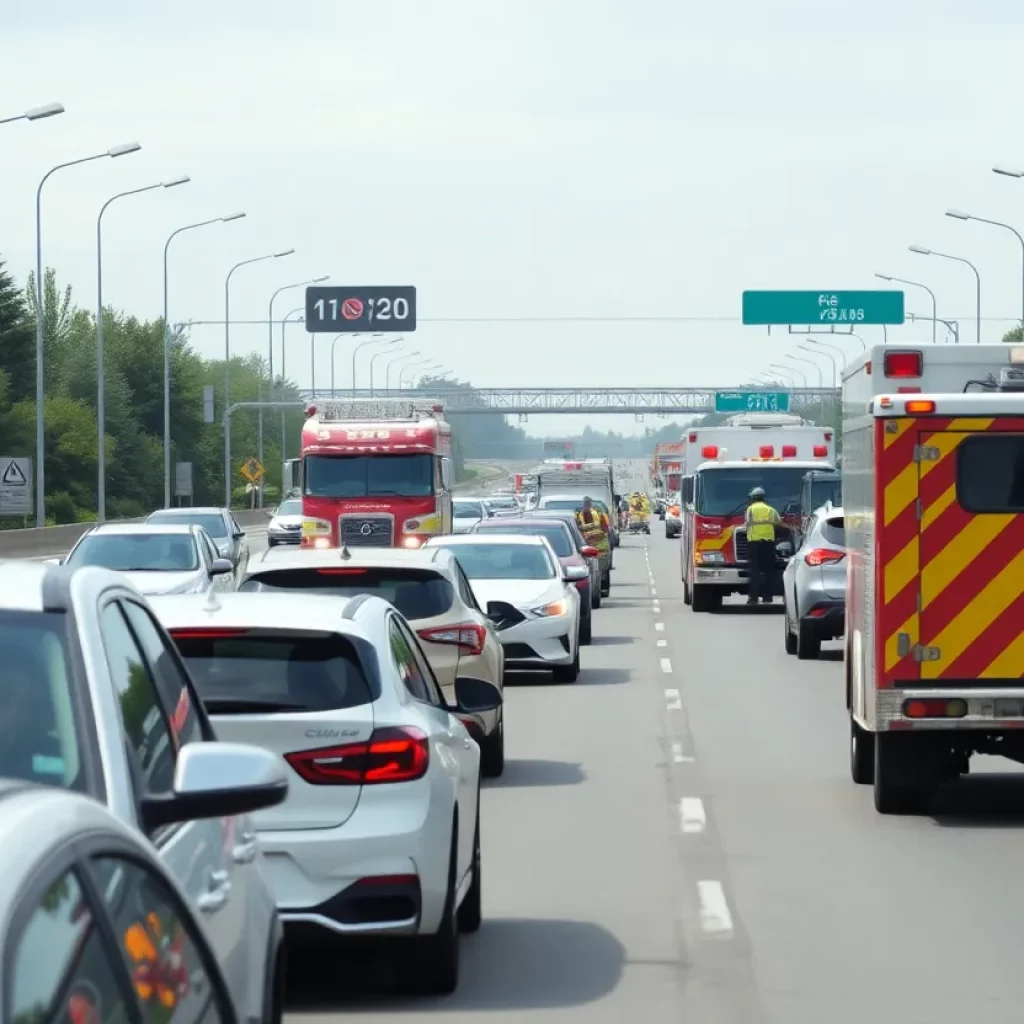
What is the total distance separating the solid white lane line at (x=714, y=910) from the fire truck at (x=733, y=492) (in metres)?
24.1

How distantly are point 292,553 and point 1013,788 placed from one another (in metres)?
4.41

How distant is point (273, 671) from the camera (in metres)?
8.19

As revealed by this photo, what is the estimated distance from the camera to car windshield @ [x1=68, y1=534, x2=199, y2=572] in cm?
2767

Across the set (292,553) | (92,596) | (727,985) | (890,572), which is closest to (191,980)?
(92,596)

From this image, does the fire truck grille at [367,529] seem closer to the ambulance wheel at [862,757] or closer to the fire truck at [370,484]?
the fire truck at [370,484]

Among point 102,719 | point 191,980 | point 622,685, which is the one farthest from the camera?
point 622,685

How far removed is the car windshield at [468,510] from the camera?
5958cm

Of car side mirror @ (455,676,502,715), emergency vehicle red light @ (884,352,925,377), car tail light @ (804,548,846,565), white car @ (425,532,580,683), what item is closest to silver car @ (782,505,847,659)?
car tail light @ (804,548,846,565)

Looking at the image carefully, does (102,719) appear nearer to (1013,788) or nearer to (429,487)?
(1013,788)

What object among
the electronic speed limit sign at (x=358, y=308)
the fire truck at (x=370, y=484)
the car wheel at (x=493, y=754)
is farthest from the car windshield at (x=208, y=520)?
the electronic speed limit sign at (x=358, y=308)

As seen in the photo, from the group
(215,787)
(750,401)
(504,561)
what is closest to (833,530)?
(504,561)

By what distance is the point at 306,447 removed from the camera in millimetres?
40281

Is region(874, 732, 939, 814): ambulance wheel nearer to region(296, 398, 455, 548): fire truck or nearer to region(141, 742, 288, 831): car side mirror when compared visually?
region(141, 742, 288, 831): car side mirror

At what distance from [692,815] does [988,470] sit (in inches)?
94.9
